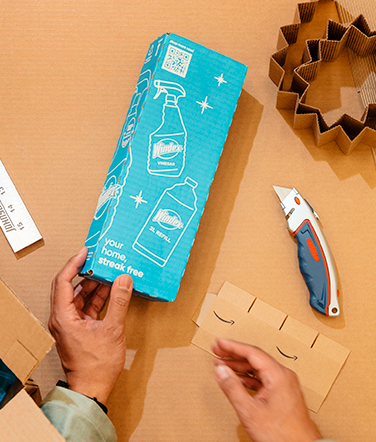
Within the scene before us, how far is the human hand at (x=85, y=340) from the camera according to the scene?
65cm

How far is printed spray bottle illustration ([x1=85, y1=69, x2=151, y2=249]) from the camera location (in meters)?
0.63

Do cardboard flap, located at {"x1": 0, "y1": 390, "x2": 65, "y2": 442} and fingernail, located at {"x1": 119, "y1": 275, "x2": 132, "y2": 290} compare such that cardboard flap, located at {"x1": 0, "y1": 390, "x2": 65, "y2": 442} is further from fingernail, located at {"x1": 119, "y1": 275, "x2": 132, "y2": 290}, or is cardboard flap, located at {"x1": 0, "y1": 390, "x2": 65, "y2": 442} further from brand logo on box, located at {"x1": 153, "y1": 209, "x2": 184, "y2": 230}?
brand logo on box, located at {"x1": 153, "y1": 209, "x2": 184, "y2": 230}

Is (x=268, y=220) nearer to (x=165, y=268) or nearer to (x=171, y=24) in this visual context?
(x=165, y=268)

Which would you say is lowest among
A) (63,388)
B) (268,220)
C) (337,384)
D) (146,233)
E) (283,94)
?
(63,388)

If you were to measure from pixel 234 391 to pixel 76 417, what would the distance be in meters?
0.25

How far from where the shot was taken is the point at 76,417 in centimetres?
59

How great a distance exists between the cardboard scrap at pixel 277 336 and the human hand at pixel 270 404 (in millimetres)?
100

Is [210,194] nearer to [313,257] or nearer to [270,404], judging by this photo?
[313,257]

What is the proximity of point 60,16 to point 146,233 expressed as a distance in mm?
543

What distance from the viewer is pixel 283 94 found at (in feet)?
2.46

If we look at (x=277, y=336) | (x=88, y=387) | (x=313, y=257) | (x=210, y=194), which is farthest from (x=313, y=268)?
(x=88, y=387)

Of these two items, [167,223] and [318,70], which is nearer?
[167,223]

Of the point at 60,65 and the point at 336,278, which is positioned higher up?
the point at 60,65

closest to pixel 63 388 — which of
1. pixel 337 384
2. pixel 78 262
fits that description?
pixel 78 262
